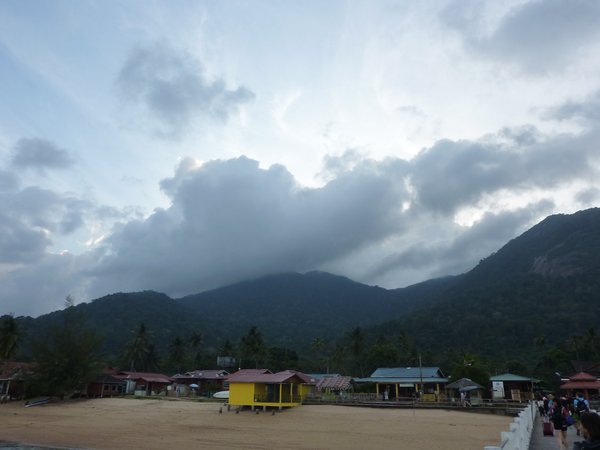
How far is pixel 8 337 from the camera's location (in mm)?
61031

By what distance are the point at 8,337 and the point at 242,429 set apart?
48.3 meters

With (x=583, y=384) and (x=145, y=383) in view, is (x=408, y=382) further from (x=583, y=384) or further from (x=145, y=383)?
(x=145, y=383)

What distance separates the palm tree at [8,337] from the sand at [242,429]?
76.5 feet

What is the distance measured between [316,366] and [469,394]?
150 ft

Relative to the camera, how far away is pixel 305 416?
35375 millimetres

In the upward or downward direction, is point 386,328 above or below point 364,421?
above

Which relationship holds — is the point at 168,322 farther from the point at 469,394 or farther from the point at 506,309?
the point at 469,394

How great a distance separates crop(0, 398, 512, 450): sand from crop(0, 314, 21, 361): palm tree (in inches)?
918

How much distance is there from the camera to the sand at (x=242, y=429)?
21.9 metres

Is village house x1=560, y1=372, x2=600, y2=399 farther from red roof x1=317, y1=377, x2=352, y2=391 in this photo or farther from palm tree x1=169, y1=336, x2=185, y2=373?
palm tree x1=169, y1=336, x2=185, y2=373

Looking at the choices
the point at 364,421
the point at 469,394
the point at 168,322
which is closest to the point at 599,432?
the point at 364,421

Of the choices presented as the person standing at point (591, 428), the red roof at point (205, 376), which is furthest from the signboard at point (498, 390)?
the person standing at point (591, 428)

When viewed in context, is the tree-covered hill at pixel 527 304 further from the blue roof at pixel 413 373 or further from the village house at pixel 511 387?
the blue roof at pixel 413 373

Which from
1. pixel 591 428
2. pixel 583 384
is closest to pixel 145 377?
pixel 583 384
